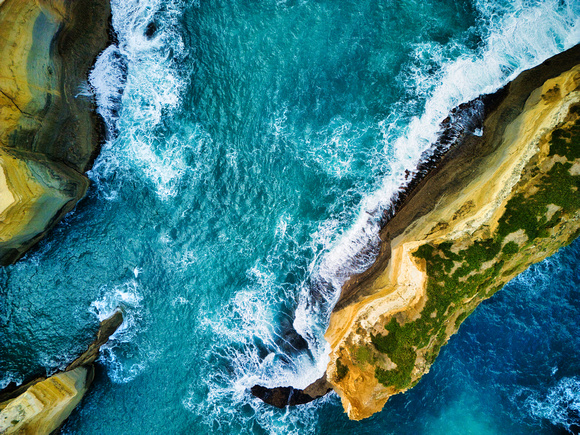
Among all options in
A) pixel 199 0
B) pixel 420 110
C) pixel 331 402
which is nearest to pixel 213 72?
pixel 199 0

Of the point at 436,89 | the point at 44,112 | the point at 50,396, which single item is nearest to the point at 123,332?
the point at 50,396

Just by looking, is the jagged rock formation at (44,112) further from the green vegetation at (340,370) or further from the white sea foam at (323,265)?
the green vegetation at (340,370)

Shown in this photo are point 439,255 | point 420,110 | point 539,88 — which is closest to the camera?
point 439,255

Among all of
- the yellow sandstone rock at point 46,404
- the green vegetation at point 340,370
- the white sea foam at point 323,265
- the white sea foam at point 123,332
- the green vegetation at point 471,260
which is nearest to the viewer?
the green vegetation at point 471,260

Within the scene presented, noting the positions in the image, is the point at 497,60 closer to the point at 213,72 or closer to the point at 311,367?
the point at 213,72

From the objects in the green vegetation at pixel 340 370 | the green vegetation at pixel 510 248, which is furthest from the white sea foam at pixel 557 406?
the green vegetation at pixel 340 370

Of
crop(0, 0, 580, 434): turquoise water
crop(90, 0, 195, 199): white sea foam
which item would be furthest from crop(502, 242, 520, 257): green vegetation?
crop(90, 0, 195, 199): white sea foam

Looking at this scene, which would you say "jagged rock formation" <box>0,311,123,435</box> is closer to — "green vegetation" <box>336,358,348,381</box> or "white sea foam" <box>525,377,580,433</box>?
"green vegetation" <box>336,358,348,381</box>
